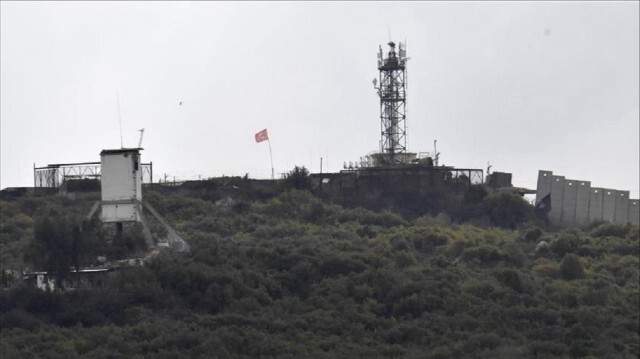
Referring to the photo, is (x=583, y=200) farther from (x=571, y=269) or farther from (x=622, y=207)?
(x=571, y=269)

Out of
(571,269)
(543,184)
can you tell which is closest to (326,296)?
(571,269)

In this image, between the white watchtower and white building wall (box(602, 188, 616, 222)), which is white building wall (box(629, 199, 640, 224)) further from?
the white watchtower

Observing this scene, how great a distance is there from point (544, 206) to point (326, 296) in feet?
89.2

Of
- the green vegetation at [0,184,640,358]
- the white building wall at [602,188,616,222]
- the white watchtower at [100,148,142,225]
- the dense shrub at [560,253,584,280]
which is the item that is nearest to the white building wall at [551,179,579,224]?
the white building wall at [602,188,616,222]

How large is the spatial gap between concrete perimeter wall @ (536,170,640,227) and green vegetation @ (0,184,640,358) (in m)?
10.7

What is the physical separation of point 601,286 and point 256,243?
41.9ft

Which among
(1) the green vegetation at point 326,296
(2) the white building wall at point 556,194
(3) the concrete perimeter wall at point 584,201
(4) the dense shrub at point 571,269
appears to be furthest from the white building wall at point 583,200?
(4) the dense shrub at point 571,269

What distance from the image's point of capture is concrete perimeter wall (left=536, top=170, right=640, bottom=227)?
93.3m

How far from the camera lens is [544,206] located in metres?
93.4

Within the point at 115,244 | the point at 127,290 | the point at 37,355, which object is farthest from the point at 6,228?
the point at 37,355

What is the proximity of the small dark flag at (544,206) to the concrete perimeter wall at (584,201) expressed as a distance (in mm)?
145

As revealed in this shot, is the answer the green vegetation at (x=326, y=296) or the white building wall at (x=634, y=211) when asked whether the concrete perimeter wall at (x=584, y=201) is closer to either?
the white building wall at (x=634, y=211)

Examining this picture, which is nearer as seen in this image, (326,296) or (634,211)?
(326,296)

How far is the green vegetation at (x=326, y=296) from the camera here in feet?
206
